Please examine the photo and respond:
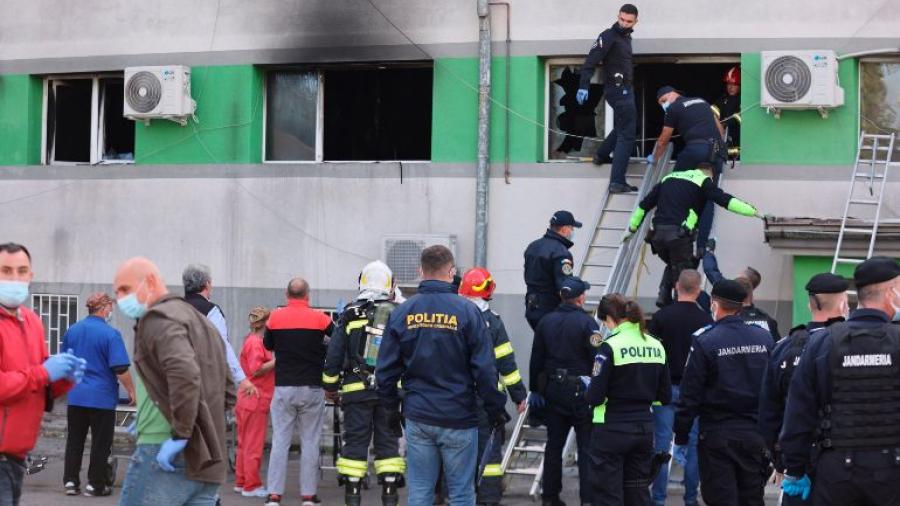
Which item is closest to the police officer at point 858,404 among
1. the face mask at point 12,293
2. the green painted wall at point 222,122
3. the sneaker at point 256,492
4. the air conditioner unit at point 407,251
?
the face mask at point 12,293

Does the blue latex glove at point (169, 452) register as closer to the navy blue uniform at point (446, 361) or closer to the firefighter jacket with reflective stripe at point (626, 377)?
the navy blue uniform at point (446, 361)

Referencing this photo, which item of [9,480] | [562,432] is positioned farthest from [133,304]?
[562,432]

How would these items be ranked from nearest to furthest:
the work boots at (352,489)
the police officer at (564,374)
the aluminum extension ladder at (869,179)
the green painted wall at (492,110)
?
the work boots at (352,489) < the police officer at (564,374) < the aluminum extension ladder at (869,179) < the green painted wall at (492,110)

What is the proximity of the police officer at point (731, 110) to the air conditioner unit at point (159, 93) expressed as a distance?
6.49 meters

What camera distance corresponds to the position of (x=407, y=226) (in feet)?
52.4

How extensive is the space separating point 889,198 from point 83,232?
994cm

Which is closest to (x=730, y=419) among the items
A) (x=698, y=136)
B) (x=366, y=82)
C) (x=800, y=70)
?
(x=698, y=136)

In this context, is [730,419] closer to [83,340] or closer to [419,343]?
[419,343]

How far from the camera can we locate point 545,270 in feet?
43.7

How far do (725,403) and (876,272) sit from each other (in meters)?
2.52

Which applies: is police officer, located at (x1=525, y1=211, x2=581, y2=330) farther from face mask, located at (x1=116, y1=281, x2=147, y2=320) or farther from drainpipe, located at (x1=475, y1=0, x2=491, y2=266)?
face mask, located at (x1=116, y1=281, x2=147, y2=320)

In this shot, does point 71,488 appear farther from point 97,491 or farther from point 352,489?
point 352,489

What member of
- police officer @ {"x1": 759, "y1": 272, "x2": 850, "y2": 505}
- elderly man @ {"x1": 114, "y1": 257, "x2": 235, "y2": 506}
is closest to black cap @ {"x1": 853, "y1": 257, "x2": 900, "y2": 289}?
police officer @ {"x1": 759, "y1": 272, "x2": 850, "y2": 505}

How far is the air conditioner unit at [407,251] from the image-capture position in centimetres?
1563
